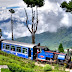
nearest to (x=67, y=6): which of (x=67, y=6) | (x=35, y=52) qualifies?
(x=67, y=6)

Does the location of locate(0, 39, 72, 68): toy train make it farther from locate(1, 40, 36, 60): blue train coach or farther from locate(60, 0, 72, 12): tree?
locate(60, 0, 72, 12): tree

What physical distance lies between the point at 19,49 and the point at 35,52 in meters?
2.70

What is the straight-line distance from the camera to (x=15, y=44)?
23.7 m

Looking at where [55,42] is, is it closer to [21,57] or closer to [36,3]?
[36,3]

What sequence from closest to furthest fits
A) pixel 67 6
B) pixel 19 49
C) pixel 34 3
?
1. pixel 19 49
2. pixel 67 6
3. pixel 34 3

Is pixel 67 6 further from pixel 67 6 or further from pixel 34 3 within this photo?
pixel 34 3

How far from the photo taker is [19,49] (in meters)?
23.3

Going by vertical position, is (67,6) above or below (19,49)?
above

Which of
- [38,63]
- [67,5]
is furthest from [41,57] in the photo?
[67,5]

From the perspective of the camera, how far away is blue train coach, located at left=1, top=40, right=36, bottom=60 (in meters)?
22.2

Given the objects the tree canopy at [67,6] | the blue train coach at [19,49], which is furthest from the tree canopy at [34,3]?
the blue train coach at [19,49]

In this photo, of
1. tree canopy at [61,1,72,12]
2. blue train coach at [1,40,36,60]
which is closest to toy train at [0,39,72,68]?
blue train coach at [1,40,36,60]

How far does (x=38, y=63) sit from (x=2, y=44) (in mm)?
8423

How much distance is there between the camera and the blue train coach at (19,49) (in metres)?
22.2
